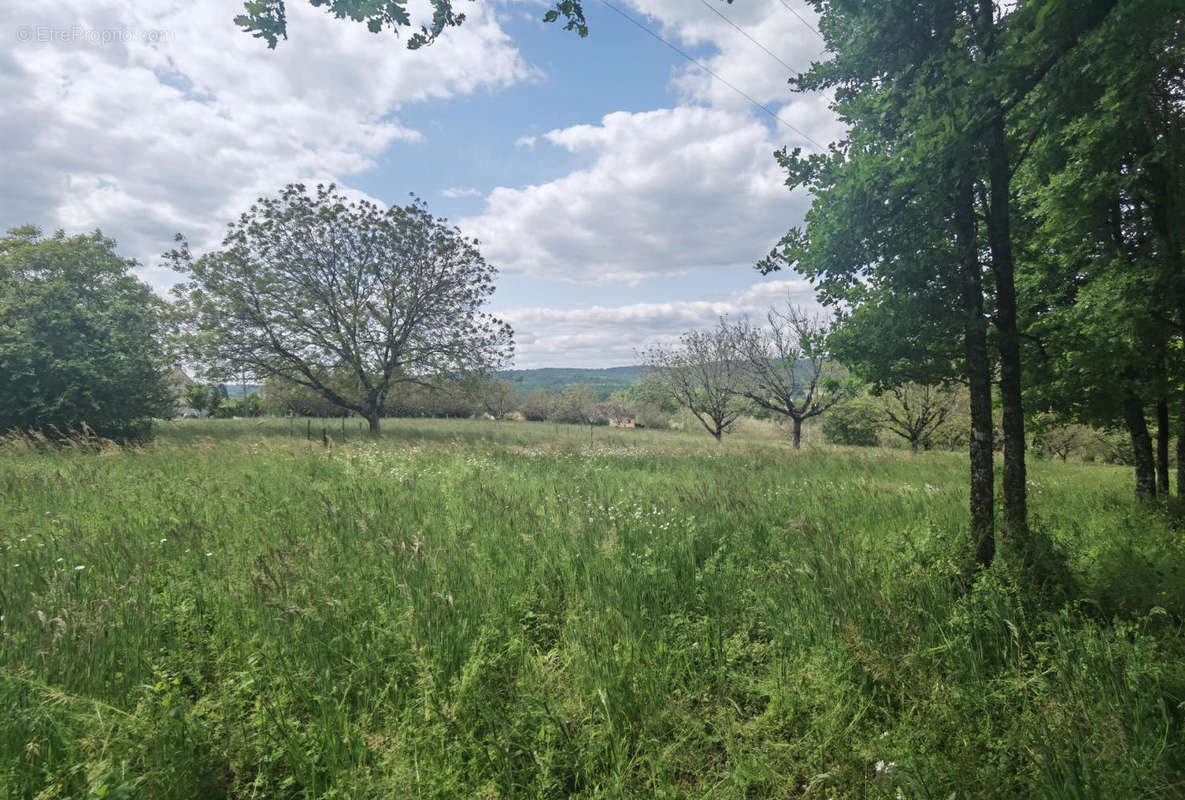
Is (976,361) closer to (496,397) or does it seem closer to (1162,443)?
(1162,443)

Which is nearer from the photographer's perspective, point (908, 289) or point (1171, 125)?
point (908, 289)

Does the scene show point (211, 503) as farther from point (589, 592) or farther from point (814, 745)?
point (814, 745)

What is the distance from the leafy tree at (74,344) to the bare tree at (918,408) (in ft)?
112

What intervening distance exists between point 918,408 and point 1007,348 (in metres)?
25.4

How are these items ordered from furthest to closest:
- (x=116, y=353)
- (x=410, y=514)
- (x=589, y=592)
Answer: (x=116, y=353), (x=410, y=514), (x=589, y=592)

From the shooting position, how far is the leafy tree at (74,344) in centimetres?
1496

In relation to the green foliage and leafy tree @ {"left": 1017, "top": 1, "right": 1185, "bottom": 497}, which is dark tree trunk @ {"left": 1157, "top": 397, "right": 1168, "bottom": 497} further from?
the green foliage

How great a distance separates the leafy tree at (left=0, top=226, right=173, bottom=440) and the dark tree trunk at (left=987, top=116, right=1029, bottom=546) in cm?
2390

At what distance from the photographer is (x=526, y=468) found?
36.7 feet

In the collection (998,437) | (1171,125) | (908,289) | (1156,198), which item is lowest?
(998,437)

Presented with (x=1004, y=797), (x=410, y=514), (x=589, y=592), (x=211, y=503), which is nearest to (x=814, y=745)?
Answer: (x=1004, y=797)

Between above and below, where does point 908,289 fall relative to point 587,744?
above

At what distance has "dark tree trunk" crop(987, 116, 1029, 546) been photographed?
4758mm

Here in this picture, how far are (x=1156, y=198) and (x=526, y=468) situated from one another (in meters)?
12.3
